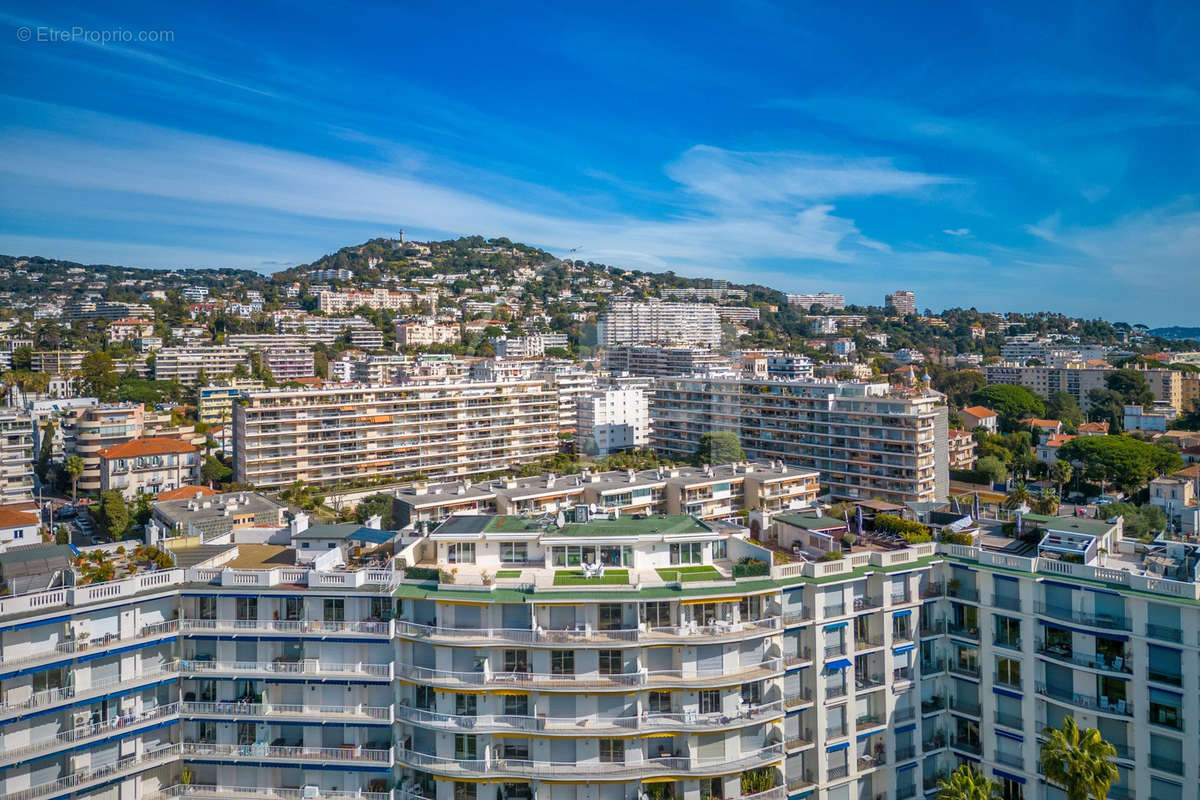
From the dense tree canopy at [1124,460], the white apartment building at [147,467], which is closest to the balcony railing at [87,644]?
the white apartment building at [147,467]

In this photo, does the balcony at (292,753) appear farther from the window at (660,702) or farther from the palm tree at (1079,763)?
the palm tree at (1079,763)

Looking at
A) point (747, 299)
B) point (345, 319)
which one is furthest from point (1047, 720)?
point (747, 299)

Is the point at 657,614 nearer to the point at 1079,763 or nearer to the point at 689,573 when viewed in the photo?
the point at 689,573

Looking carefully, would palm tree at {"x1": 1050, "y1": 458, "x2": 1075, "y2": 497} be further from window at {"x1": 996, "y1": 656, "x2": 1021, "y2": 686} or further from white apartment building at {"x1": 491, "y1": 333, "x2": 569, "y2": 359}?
white apartment building at {"x1": 491, "y1": 333, "x2": 569, "y2": 359}

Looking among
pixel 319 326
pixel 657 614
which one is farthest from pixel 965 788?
pixel 319 326

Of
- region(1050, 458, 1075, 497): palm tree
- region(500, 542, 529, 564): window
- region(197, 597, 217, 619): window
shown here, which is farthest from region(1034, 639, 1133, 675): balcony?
region(1050, 458, 1075, 497): palm tree

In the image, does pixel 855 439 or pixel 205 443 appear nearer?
pixel 855 439

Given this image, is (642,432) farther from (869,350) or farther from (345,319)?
(869,350)
